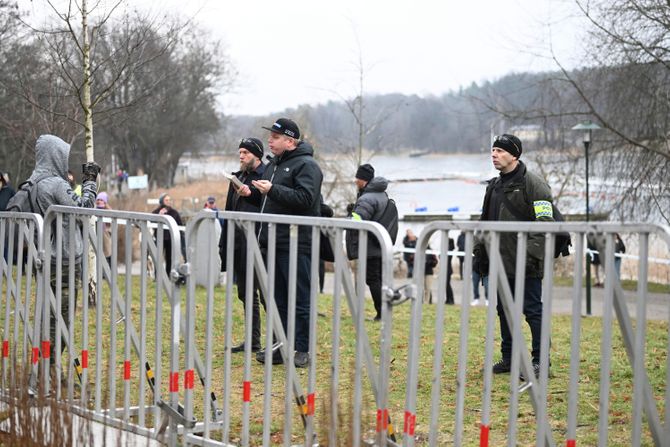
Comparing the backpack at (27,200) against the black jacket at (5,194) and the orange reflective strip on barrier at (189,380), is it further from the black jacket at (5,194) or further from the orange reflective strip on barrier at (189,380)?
the black jacket at (5,194)

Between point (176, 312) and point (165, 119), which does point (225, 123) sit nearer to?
point (165, 119)

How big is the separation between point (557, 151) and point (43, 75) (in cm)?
1395

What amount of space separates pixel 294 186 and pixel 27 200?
1959 millimetres

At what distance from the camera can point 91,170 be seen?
7832 mm

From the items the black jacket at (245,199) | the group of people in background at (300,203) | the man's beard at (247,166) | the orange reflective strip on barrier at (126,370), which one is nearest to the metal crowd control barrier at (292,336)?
the orange reflective strip on barrier at (126,370)

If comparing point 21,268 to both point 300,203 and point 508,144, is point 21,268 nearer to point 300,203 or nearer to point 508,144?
point 300,203

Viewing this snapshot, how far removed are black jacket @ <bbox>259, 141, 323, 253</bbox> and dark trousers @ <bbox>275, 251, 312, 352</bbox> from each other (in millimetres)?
179

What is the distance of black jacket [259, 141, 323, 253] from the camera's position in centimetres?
719

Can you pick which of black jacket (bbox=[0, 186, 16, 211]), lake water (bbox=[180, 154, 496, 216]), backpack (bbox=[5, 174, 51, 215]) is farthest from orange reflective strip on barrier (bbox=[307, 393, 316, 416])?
lake water (bbox=[180, 154, 496, 216])

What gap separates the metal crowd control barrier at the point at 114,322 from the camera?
5.50 metres

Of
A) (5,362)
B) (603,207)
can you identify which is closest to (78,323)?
(5,362)

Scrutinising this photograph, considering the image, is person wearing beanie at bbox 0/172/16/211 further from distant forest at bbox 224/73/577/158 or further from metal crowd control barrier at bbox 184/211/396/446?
metal crowd control barrier at bbox 184/211/396/446

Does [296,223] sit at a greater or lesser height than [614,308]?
greater

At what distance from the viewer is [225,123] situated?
6719 cm
